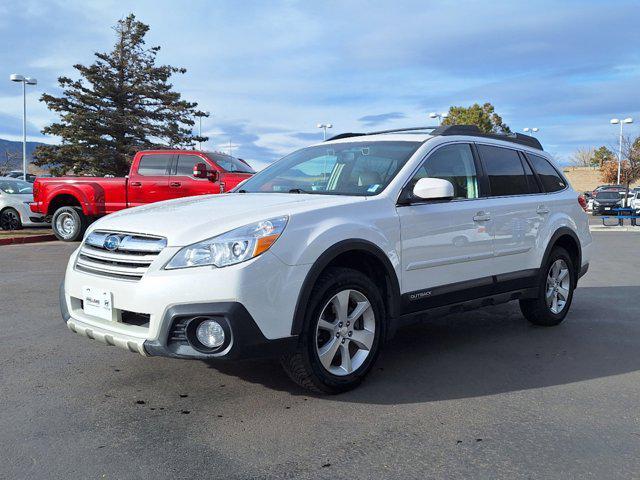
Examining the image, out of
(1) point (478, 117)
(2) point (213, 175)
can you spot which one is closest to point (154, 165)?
(2) point (213, 175)

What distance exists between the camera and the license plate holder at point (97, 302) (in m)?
3.63

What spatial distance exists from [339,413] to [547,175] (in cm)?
365

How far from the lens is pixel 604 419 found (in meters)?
3.56

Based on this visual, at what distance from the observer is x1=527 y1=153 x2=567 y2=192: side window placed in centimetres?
591

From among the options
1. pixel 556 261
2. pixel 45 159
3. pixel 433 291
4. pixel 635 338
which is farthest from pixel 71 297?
pixel 45 159

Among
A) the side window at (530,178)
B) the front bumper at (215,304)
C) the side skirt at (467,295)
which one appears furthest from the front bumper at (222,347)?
the side window at (530,178)

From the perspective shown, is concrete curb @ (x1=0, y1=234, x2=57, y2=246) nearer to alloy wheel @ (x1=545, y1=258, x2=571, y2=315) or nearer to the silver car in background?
the silver car in background

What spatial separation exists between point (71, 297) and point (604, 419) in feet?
11.1

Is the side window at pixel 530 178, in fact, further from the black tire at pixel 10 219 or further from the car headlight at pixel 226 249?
the black tire at pixel 10 219

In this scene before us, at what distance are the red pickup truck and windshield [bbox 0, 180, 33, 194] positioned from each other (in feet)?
7.70

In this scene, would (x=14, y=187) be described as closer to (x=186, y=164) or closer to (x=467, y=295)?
(x=186, y=164)

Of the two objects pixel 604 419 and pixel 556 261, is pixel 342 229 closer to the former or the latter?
pixel 604 419

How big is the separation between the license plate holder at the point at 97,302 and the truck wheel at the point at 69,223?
1063 centimetres

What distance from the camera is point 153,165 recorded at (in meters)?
13.6
